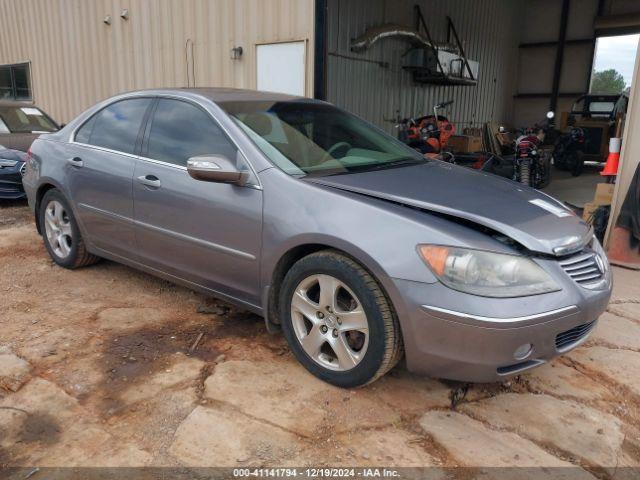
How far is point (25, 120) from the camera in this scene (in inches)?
325

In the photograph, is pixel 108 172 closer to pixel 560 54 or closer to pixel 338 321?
pixel 338 321

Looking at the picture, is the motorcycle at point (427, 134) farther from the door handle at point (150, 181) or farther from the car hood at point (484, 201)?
the door handle at point (150, 181)

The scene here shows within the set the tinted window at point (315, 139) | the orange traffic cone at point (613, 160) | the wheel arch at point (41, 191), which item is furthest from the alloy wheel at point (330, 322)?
the orange traffic cone at point (613, 160)

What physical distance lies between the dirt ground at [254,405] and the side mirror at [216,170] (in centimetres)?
101

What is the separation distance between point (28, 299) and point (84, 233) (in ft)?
2.03

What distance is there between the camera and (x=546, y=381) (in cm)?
282

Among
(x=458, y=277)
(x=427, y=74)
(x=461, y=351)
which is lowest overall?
(x=461, y=351)

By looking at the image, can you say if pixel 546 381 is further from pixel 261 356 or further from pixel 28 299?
pixel 28 299

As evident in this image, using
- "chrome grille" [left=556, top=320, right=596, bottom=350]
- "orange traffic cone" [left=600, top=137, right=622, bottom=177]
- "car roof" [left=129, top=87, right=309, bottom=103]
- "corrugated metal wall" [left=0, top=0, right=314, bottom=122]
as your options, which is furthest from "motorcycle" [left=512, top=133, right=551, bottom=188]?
"chrome grille" [left=556, top=320, right=596, bottom=350]

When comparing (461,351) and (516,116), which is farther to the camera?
(516,116)

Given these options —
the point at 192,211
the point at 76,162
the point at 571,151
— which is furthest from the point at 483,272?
the point at 571,151

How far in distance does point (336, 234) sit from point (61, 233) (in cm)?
290

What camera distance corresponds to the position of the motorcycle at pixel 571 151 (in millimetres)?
11219

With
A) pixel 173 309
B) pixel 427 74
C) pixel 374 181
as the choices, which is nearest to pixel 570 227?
pixel 374 181
